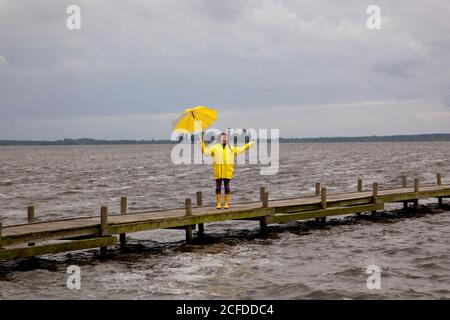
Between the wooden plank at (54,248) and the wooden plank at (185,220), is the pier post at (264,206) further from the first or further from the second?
the wooden plank at (54,248)

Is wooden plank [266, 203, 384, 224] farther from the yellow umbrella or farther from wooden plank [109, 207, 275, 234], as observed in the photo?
the yellow umbrella

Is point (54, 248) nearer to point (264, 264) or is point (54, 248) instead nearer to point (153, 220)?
point (153, 220)

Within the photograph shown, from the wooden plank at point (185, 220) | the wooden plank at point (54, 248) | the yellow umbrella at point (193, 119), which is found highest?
the yellow umbrella at point (193, 119)

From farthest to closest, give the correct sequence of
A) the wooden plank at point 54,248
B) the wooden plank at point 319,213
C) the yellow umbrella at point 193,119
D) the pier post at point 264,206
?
the wooden plank at point 319,213, the pier post at point 264,206, the yellow umbrella at point 193,119, the wooden plank at point 54,248

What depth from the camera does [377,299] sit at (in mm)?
13602

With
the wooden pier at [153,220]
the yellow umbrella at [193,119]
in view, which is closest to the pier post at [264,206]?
the wooden pier at [153,220]

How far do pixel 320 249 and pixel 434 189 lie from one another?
36.2ft

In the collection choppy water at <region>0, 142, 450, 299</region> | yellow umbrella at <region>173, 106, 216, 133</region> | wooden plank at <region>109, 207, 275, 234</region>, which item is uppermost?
yellow umbrella at <region>173, 106, 216, 133</region>

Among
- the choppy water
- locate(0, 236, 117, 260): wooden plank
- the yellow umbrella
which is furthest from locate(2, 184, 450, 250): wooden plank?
the yellow umbrella

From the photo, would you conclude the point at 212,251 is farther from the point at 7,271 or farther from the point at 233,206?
the point at 7,271

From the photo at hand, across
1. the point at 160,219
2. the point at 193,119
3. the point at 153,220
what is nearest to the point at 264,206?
the point at 160,219

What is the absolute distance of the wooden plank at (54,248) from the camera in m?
15.1

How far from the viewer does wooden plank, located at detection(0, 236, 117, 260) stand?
15102 mm
